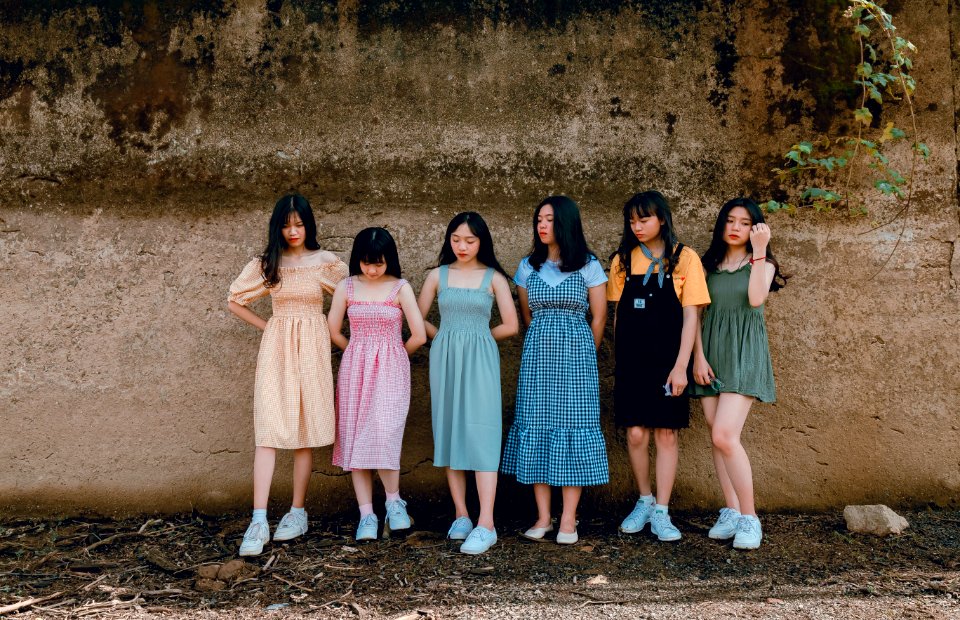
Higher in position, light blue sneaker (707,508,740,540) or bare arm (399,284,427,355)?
bare arm (399,284,427,355)

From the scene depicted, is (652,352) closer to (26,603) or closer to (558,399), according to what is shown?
(558,399)

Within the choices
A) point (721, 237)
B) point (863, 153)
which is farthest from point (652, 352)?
point (863, 153)

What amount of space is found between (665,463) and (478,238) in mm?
1469

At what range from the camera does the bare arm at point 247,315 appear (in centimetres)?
376

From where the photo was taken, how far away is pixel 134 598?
3029 mm

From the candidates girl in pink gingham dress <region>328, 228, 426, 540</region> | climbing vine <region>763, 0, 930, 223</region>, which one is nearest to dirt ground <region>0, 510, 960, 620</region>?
girl in pink gingham dress <region>328, 228, 426, 540</region>

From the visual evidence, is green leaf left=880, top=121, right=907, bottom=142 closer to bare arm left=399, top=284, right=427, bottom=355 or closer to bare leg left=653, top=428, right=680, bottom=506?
bare leg left=653, top=428, right=680, bottom=506

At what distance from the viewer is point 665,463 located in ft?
12.1

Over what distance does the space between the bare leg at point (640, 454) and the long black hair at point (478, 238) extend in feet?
3.34

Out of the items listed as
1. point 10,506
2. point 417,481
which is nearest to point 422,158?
point 417,481

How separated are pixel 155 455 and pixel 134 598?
45.5 inches

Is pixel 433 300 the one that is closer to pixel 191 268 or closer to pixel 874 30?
pixel 191 268

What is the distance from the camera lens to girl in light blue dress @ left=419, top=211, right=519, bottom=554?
356 cm

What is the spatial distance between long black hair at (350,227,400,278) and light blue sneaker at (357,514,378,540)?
4.10 ft
